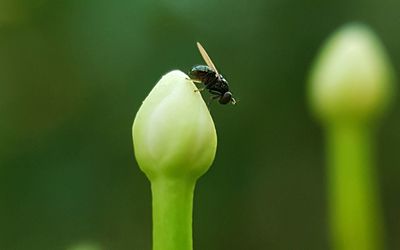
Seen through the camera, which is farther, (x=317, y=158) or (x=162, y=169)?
(x=317, y=158)

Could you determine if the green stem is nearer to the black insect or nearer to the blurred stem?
the black insect

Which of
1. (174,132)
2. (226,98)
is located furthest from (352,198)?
(174,132)

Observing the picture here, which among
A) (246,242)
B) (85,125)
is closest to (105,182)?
(85,125)

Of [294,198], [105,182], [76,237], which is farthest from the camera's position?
[294,198]

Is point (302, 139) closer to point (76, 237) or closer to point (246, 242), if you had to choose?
point (246, 242)

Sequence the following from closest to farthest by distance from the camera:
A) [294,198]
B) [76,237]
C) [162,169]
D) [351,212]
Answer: [162,169] < [351,212] < [76,237] < [294,198]

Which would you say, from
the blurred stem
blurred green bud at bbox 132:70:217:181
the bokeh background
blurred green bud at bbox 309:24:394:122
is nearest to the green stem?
blurred green bud at bbox 132:70:217:181
